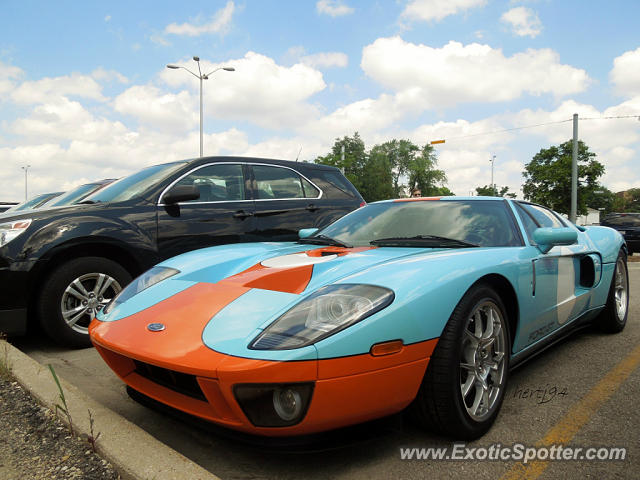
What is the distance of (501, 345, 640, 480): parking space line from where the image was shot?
1.82m

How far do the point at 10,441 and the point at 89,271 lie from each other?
176 cm

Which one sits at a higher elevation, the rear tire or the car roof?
the car roof

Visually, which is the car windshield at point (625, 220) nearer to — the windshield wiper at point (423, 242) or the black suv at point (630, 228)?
the black suv at point (630, 228)

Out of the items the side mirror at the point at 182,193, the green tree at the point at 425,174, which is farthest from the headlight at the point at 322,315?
the green tree at the point at 425,174

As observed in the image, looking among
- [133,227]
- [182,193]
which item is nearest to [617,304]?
[182,193]

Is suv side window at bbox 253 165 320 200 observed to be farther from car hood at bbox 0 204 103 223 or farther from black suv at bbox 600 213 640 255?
black suv at bbox 600 213 640 255

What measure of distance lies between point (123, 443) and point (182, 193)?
2.28 metres

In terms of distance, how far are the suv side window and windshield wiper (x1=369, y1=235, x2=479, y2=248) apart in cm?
207

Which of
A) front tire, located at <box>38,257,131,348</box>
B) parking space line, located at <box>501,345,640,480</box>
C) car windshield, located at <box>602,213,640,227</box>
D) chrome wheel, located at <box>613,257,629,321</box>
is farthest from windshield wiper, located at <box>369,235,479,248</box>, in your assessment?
car windshield, located at <box>602,213,640,227</box>

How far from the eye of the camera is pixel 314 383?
1.58 metres

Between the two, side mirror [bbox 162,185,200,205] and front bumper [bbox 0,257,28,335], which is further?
side mirror [bbox 162,185,200,205]

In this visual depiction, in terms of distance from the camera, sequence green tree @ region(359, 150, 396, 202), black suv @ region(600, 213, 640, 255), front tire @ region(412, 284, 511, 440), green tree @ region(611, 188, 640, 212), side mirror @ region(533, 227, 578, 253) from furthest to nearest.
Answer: green tree @ region(611, 188, 640, 212) → green tree @ region(359, 150, 396, 202) → black suv @ region(600, 213, 640, 255) → side mirror @ region(533, 227, 578, 253) → front tire @ region(412, 284, 511, 440)

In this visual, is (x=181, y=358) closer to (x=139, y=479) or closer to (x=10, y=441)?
(x=139, y=479)

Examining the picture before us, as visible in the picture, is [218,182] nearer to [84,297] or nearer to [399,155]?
[84,297]
